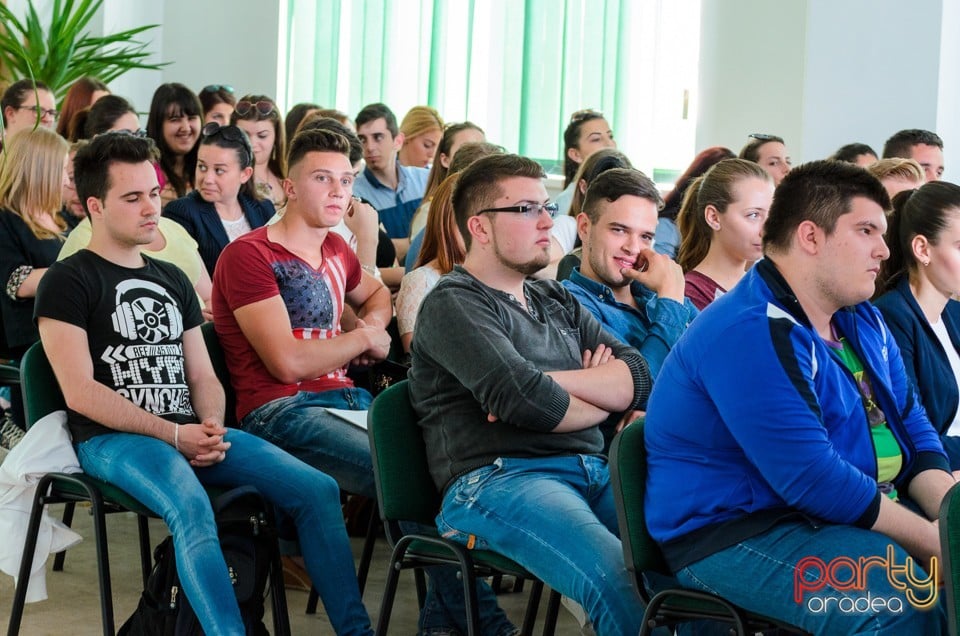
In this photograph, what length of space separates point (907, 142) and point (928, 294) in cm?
269

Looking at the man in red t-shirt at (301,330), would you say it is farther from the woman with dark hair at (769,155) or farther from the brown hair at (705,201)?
the woman with dark hair at (769,155)

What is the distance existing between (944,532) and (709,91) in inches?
213

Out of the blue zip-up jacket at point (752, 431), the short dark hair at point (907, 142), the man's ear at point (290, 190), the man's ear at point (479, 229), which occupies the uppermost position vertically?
the short dark hair at point (907, 142)

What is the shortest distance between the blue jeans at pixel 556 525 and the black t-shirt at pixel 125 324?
0.80 m

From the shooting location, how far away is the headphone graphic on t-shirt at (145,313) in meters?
2.83

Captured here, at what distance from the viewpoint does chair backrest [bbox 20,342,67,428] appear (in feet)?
9.13

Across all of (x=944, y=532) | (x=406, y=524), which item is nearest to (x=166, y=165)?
(x=406, y=524)

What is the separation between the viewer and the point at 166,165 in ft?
17.2

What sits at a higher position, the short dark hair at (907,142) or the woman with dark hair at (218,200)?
the short dark hair at (907,142)

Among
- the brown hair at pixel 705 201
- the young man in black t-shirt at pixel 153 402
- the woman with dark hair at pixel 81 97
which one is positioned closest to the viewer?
the young man in black t-shirt at pixel 153 402

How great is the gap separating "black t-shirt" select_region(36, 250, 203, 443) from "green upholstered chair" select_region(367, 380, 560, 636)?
63 cm

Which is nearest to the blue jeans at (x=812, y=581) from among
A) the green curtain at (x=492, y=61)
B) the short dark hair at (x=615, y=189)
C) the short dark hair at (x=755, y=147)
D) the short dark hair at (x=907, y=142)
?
the short dark hair at (x=615, y=189)

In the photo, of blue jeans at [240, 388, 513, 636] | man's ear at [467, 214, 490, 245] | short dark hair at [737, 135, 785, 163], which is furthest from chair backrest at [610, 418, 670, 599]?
short dark hair at [737, 135, 785, 163]

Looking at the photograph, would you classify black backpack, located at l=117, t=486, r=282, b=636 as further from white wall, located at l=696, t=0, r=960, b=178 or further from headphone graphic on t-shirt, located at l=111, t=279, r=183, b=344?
white wall, located at l=696, t=0, r=960, b=178
